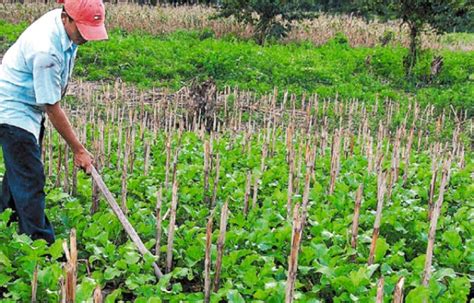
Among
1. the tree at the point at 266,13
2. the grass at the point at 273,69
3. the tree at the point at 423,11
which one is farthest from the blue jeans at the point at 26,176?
the tree at the point at 266,13

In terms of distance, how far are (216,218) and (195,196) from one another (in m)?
0.42

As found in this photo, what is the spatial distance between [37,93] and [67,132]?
0.35m

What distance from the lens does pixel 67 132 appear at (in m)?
3.89

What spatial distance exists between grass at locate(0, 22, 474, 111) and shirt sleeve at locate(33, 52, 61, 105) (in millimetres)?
8134

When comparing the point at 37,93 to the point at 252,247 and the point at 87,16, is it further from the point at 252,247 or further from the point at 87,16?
the point at 252,247

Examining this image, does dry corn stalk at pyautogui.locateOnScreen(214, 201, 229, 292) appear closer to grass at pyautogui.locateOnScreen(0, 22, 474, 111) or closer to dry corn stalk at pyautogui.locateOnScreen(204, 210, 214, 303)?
dry corn stalk at pyautogui.locateOnScreen(204, 210, 214, 303)

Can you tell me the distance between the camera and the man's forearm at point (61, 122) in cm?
377

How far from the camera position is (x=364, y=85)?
1379cm

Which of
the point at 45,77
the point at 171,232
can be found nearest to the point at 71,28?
the point at 45,77

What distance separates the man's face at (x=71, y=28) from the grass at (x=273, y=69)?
8.04 meters

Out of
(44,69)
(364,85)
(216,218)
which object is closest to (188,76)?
(364,85)

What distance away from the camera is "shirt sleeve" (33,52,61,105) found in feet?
11.9

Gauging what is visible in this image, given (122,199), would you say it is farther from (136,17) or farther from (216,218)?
(136,17)

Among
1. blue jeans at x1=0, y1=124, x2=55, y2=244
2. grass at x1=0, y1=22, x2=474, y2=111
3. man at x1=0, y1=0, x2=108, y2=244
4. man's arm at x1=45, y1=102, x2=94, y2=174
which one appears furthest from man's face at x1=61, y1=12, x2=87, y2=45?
grass at x1=0, y1=22, x2=474, y2=111
